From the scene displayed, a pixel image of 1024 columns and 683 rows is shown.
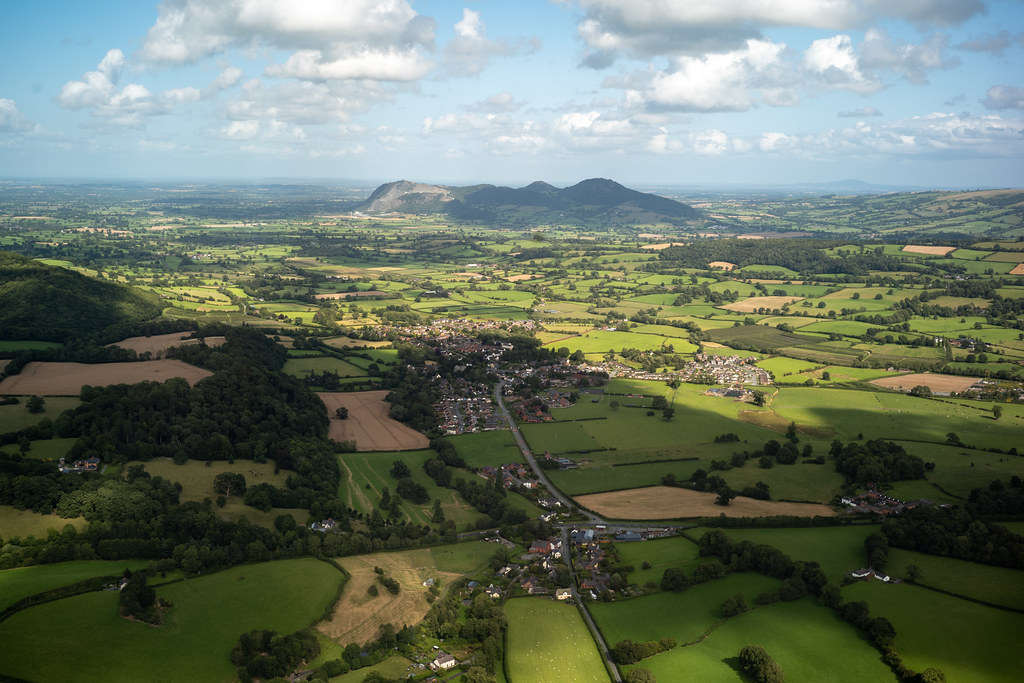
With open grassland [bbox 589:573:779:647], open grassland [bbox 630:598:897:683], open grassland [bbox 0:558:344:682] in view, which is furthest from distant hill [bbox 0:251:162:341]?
open grassland [bbox 630:598:897:683]

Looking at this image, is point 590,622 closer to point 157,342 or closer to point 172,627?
point 172,627

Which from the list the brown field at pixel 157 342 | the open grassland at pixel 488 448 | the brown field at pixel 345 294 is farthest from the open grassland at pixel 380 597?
the brown field at pixel 345 294

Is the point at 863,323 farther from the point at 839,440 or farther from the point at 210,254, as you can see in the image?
the point at 210,254

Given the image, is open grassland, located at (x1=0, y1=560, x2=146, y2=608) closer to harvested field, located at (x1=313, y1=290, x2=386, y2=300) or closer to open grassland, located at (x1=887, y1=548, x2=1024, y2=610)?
open grassland, located at (x1=887, y1=548, x2=1024, y2=610)

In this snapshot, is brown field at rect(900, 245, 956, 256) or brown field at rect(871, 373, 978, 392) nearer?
brown field at rect(871, 373, 978, 392)

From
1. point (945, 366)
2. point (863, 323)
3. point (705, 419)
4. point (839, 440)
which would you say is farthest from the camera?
point (863, 323)

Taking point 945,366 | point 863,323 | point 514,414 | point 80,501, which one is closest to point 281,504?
point 80,501

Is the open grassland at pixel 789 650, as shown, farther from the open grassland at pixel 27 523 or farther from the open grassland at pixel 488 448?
the open grassland at pixel 27 523
